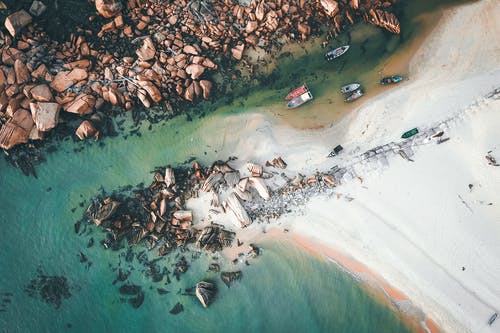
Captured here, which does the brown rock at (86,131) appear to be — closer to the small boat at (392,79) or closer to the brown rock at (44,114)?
the brown rock at (44,114)

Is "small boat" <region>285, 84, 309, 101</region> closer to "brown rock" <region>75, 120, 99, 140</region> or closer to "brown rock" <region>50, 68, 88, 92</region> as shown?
"brown rock" <region>75, 120, 99, 140</region>

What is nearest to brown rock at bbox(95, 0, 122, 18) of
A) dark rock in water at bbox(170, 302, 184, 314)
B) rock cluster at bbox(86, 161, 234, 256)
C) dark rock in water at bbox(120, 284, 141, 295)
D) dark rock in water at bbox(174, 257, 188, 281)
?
rock cluster at bbox(86, 161, 234, 256)

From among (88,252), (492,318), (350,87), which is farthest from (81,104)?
Answer: (492,318)

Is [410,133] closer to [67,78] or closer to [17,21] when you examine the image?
[67,78]

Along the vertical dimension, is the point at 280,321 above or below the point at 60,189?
below

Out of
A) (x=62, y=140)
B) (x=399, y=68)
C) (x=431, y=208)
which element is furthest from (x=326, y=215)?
(x=62, y=140)

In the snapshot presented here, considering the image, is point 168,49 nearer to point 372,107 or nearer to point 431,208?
point 372,107
